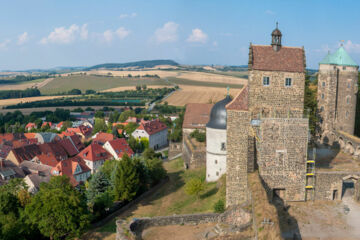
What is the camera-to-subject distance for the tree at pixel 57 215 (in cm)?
3016

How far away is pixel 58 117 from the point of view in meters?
118

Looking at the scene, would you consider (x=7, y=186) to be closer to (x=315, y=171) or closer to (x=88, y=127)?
(x=315, y=171)

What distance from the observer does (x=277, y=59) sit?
23.8 metres

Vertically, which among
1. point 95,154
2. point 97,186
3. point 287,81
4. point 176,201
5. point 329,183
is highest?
point 287,81

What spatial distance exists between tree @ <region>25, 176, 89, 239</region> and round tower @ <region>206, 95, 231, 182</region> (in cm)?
1298

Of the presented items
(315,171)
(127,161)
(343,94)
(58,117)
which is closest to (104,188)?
(127,161)

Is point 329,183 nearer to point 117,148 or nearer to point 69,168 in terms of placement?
point 69,168

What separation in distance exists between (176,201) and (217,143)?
717 centimetres

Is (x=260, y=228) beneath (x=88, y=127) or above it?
above

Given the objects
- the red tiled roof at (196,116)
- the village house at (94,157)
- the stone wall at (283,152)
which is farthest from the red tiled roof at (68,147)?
the stone wall at (283,152)

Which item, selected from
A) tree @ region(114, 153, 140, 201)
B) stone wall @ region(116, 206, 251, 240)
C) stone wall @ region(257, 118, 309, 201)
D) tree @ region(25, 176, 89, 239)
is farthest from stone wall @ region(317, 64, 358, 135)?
tree @ region(25, 176, 89, 239)

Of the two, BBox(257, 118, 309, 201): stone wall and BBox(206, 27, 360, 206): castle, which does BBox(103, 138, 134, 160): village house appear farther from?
BBox(257, 118, 309, 201): stone wall

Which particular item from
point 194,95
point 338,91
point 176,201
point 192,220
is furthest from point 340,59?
point 194,95

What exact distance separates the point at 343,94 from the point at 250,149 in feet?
67.1
